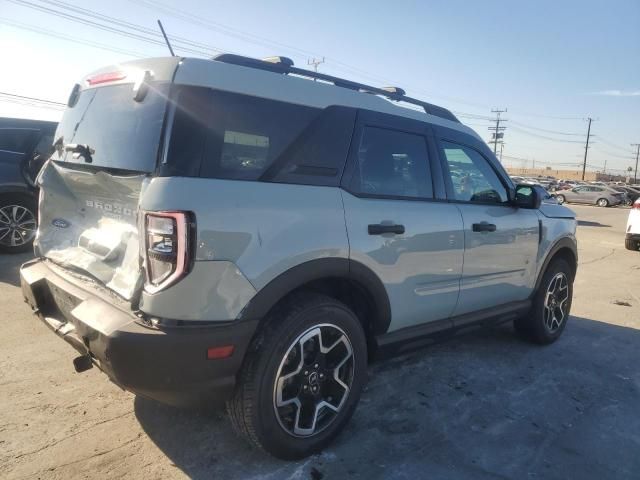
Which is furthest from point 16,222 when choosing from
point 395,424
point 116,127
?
point 395,424

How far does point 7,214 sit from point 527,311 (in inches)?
257

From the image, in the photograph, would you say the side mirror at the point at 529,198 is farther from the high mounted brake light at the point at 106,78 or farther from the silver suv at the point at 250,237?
the high mounted brake light at the point at 106,78

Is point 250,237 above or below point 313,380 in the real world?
above

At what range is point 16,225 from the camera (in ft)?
21.6

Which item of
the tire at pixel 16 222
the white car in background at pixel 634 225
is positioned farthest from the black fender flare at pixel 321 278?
the white car in background at pixel 634 225

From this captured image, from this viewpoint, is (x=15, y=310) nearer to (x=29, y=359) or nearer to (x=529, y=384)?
(x=29, y=359)

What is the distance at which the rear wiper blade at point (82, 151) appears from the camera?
2637 mm

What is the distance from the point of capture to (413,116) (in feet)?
10.7

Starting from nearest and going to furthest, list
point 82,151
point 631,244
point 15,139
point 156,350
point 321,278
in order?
1. point 156,350
2. point 321,278
3. point 82,151
4. point 15,139
5. point 631,244

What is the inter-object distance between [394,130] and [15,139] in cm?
608

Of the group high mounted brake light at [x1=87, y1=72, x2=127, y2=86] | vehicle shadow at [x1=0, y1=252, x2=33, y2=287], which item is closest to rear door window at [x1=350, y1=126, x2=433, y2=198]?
high mounted brake light at [x1=87, y1=72, x2=127, y2=86]

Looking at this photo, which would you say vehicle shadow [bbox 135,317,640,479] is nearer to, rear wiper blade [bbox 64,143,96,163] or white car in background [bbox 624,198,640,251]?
rear wiper blade [bbox 64,143,96,163]

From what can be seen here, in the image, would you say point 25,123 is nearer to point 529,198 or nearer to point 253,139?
point 253,139

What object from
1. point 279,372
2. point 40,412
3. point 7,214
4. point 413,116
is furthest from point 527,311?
point 7,214
